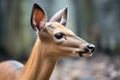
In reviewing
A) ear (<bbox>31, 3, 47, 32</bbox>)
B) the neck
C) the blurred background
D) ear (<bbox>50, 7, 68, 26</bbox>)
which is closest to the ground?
the blurred background

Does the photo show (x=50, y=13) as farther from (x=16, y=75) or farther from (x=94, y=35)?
(x=16, y=75)

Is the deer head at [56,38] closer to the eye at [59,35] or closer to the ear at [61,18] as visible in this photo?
the eye at [59,35]

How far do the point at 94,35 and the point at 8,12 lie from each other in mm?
1977

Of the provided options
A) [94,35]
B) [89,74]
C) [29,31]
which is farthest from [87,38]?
[89,74]

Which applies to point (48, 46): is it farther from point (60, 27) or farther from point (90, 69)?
point (90, 69)

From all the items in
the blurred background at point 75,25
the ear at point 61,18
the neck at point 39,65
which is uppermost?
the blurred background at point 75,25

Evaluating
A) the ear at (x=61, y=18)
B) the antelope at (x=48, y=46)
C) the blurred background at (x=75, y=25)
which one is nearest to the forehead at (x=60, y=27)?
the antelope at (x=48, y=46)

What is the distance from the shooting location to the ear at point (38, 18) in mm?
6855

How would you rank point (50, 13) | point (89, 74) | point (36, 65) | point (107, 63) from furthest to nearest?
point (50, 13), point (107, 63), point (89, 74), point (36, 65)

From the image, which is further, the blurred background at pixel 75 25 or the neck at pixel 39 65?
the blurred background at pixel 75 25

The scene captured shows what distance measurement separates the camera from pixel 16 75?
721cm

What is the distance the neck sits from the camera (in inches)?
270

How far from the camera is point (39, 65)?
693 cm

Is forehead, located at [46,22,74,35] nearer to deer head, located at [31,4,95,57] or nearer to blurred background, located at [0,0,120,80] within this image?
deer head, located at [31,4,95,57]
